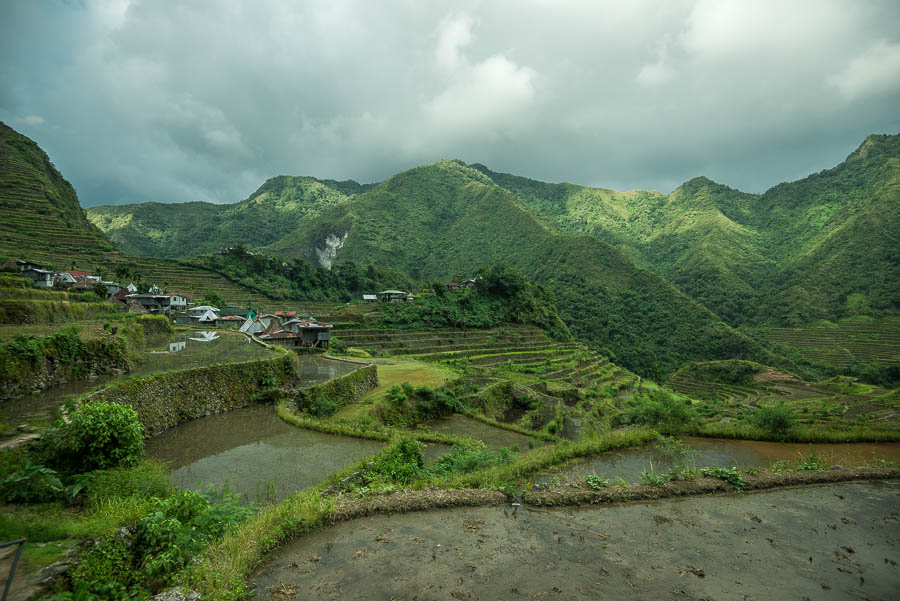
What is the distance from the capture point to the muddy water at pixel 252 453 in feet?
27.6

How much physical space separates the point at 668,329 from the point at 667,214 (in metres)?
104

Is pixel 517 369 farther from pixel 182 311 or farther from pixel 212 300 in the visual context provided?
pixel 212 300

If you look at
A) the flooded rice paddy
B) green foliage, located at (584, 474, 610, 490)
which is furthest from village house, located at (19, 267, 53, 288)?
green foliage, located at (584, 474, 610, 490)

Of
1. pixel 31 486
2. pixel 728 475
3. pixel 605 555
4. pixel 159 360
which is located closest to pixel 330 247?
pixel 159 360

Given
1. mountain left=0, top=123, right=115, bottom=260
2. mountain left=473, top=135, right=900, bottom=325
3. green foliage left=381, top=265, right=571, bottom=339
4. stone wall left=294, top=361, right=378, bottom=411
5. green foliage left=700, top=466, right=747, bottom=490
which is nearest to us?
green foliage left=700, top=466, right=747, bottom=490

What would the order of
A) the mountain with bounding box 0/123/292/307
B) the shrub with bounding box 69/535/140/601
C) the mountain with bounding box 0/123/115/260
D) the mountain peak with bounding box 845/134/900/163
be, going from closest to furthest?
the shrub with bounding box 69/535/140/601 < the mountain with bounding box 0/123/292/307 < the mountain with bounding box 0/123/115/260 < the mountain peak with bounding box 845/134/900/163

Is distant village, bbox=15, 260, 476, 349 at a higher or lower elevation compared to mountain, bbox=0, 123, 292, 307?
lower

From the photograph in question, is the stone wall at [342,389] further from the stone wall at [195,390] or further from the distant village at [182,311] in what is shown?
the distant village at [182,311]

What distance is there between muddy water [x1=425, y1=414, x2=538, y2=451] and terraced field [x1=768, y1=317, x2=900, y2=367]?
6829 cm

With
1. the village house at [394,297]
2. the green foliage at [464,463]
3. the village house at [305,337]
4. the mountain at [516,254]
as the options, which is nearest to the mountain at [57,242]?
the village house at [394,297]

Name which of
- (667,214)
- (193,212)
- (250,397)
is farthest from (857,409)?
(193,212)

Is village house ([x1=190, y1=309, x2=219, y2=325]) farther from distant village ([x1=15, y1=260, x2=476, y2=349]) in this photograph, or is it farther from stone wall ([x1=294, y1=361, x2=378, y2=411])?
stone wall ([x1=294, y1=361, x2=378, y2=411])

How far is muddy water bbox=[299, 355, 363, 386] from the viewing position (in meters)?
18.0

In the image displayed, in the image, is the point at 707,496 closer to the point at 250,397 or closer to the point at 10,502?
the point at 10,502
